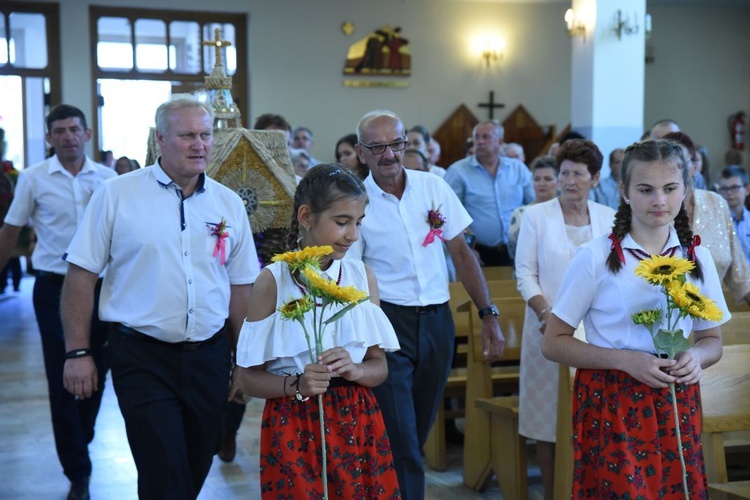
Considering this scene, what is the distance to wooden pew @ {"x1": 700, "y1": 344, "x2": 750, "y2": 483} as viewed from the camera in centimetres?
312

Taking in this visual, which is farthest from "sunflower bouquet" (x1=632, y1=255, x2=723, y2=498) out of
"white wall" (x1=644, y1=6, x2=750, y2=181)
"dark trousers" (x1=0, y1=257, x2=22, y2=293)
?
"white wall" (x1=644, y1=6, x2=750, y2=181)

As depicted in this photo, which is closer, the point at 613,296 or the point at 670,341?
the point at 670,341

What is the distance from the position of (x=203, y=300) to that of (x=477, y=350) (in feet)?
5.21

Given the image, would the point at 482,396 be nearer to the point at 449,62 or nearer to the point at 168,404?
the point at 168,404

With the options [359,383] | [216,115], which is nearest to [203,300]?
[359,383]

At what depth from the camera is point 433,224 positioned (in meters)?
3.57

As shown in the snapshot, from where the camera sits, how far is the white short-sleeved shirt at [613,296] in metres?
2.56

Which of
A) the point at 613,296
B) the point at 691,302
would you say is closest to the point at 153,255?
the point at 613,296

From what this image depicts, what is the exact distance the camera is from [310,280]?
215 centimetres

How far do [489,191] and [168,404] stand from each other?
4173mm

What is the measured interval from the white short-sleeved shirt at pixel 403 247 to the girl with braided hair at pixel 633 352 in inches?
34.8

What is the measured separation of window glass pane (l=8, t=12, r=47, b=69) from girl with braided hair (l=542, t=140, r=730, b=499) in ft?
35.7

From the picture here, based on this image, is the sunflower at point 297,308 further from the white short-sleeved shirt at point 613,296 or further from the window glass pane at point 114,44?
the window glass pane at point 114,44

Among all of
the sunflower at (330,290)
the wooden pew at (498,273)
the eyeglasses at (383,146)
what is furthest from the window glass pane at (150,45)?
the sunflower at (330,290)
